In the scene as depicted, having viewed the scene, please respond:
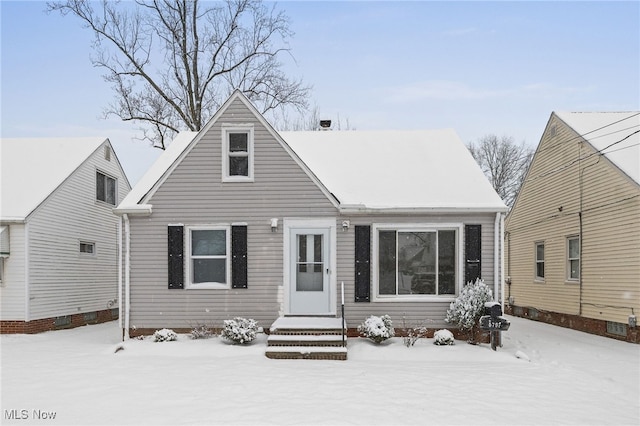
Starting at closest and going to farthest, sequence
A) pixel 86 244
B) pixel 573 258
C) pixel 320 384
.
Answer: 1. pixel 320 384
2. pixel 573 258
3. pixel 86 244

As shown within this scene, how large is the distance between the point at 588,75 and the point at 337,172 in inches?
373

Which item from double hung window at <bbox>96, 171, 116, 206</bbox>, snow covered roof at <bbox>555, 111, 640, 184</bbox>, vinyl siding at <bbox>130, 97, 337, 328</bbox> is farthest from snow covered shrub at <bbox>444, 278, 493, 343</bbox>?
double hung window at <bbox>96, 171, 116, 206</bbox>

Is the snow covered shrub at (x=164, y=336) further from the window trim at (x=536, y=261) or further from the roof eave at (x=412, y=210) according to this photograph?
the window trim at (x=536, y=261)

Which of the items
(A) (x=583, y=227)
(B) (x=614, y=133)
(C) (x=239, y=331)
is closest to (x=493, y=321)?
(C) (x=239, y=331)

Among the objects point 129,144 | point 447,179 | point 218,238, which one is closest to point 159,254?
point 218,238

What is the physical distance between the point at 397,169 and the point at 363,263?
9.62ft

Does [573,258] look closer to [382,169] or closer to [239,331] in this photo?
[382,169]

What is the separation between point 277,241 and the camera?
11.7 meters

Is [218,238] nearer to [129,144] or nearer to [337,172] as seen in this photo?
[337,172]

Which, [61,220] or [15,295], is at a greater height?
[61,220]

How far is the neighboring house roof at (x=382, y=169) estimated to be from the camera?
38.4 feet

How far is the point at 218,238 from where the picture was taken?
11844 millimetres

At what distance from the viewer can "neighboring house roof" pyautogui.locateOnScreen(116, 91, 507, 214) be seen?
11703mm

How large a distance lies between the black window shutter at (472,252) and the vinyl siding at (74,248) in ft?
37.3
